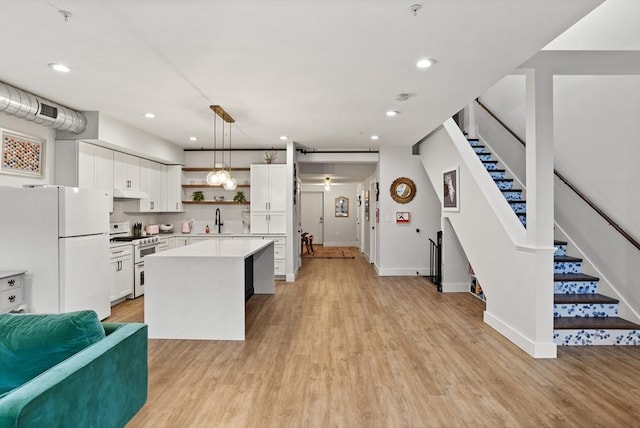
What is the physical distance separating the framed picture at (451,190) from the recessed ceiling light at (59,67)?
459 centimetres

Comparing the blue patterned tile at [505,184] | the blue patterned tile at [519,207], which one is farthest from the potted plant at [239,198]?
the blue patterned tile at [519,207]

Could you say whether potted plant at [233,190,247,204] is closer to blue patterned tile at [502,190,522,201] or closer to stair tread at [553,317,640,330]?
blue patterned tile at [502,190,522,201]

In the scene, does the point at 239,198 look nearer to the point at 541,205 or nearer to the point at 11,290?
the point at 11,290

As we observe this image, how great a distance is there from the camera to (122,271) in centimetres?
483

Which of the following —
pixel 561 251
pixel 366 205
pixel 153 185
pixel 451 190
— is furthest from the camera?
pixel 366 205

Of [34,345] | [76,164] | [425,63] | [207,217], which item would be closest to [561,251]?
[425,63]

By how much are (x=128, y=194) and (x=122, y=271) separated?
47.8 inches

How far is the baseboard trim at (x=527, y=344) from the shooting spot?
2.98 m

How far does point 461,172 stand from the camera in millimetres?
4535

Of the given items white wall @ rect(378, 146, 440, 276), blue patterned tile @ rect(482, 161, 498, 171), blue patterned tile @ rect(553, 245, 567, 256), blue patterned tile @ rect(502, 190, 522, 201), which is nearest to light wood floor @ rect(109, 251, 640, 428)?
blue patterned tile @ rect(553, 245, 567, 256)

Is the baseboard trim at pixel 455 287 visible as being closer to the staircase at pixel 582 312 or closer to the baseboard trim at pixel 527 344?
the staircase at pixel 582 312

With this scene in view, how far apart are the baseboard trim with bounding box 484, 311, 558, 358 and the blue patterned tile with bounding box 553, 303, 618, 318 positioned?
0.55m

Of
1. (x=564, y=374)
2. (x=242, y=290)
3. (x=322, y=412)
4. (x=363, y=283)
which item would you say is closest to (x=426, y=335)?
(x=564, y=374)

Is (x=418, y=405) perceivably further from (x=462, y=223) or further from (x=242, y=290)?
(x=462, y=223)
